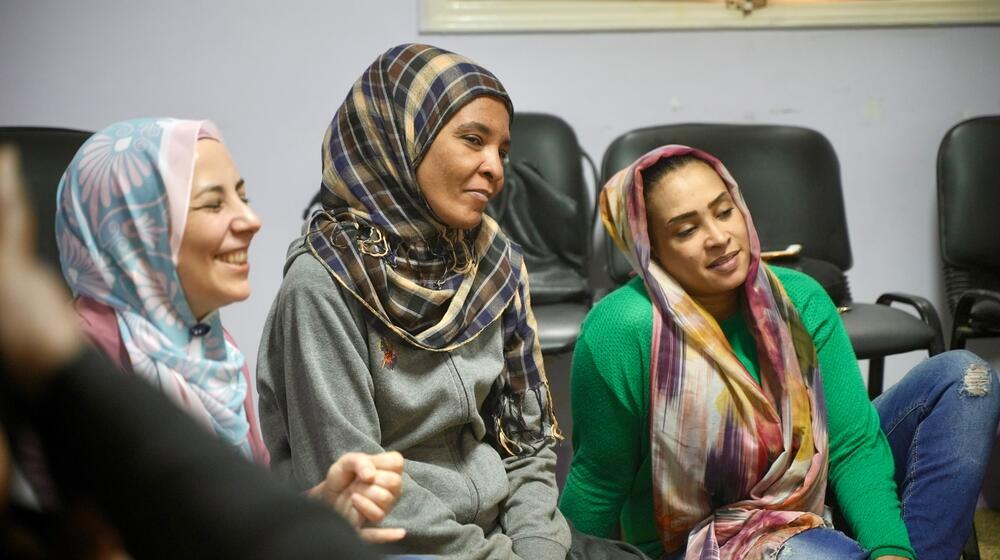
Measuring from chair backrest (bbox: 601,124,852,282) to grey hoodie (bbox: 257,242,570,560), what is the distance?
1.10 metres

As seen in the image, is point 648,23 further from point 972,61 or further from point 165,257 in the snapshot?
point 165,257

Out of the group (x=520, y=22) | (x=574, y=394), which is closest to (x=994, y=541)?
(x=574, y=394)

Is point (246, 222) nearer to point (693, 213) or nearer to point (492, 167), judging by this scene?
point (492, 167)

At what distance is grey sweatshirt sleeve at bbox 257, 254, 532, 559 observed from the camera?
112cm

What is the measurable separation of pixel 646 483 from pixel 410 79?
2.45ft

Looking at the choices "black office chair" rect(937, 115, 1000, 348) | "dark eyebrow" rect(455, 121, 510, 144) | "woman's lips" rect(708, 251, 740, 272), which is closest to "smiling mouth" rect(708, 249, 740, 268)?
"woman's lips" rect(708, 251, 740, 272)

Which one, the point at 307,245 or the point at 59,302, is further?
the point at 307,245

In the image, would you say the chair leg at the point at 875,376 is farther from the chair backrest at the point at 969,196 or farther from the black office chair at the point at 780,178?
the chair backrest at the point at 969,196

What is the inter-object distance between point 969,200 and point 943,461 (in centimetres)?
105

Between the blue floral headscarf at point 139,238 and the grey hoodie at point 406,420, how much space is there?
0.23 meters

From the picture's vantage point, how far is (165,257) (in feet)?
2.90

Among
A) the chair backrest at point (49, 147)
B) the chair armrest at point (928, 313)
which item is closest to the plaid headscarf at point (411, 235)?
the chair backrest at point (49, 147)

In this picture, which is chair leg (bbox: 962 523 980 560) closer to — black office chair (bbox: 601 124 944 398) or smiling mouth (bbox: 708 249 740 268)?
black office chair (bbox: 601 124 944 398)

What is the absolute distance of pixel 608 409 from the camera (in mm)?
1453
